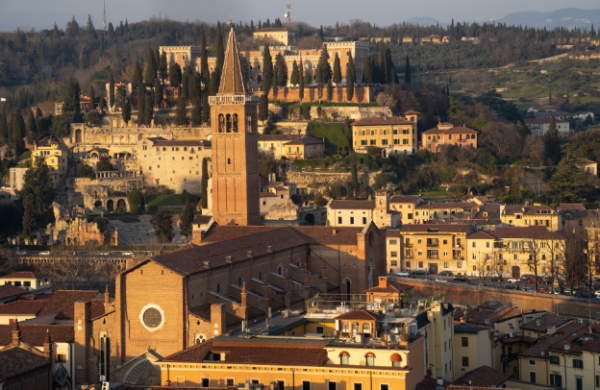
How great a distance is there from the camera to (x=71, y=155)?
298 feet

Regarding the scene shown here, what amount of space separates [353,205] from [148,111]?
2461 centimetres

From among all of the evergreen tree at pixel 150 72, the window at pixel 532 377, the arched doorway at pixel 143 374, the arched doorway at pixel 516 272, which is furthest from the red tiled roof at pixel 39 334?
the evergreen tree at pixel 150 72

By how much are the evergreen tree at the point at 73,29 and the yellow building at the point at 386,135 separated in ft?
307

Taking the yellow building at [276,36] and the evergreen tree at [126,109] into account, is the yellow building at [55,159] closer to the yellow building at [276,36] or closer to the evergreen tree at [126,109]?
the evergreen tree at [126,109]

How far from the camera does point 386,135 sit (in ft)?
284

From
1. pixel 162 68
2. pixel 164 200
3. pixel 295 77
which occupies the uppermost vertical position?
pixel 162 68

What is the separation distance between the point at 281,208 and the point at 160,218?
8.92 m

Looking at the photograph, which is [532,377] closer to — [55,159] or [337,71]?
[337,71]

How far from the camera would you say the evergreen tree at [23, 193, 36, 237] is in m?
78.7

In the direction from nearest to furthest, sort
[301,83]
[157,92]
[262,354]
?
1. [262,354]
2. [301,83]
3. [157,92]

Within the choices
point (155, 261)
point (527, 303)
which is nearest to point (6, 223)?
point (527, 303)

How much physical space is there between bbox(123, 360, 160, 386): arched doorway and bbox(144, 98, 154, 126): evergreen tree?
56.7 m

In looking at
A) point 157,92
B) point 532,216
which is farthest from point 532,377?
point 157,92

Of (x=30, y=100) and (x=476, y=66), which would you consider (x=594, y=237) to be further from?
(x=476, y=66)
